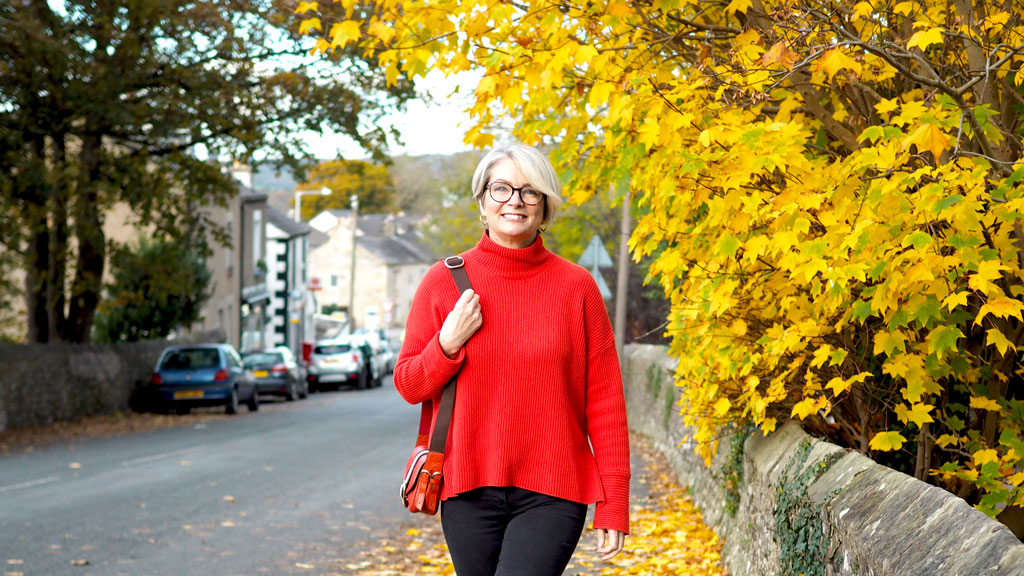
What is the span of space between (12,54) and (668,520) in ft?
43.0

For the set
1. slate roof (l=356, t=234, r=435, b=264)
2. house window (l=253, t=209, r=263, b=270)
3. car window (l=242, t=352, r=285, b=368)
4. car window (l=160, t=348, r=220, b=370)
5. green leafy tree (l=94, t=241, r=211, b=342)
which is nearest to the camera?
green leafy tree (l=94, t=241, r=211, b=342)

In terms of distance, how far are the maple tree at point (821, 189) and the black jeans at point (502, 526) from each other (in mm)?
1587

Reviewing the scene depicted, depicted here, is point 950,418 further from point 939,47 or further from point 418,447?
point 418,447

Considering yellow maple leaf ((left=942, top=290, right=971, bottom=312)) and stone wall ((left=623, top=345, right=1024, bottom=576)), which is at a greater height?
yellow maple leaf ((left=942, top=290, right=971, bottom=312))

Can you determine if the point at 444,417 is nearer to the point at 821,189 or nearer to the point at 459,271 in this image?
the point at 459,271

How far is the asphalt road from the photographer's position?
26.5ft

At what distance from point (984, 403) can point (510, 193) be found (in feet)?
9.93

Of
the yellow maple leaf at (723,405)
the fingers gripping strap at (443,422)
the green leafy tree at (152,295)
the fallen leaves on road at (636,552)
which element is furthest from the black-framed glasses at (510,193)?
the green leafy tree at (152,295)

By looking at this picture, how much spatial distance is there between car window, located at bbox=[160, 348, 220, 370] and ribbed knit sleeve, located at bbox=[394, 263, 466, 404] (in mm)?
21869

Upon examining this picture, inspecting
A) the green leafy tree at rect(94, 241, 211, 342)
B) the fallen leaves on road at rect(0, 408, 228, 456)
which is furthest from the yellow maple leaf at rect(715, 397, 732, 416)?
the green leafy tree at rect(94, 241, 211, 342)

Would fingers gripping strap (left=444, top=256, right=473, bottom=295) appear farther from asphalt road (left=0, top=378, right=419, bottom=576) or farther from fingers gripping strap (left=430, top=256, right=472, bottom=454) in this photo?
asphalt road (left=0, top=378, right=419, bottom=576)

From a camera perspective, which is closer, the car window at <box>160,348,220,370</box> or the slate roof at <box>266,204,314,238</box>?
the car window at <box>160,348,220,370</box>

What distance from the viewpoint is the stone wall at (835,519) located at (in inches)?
119

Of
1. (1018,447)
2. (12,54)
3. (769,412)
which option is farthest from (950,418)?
(12,54)
